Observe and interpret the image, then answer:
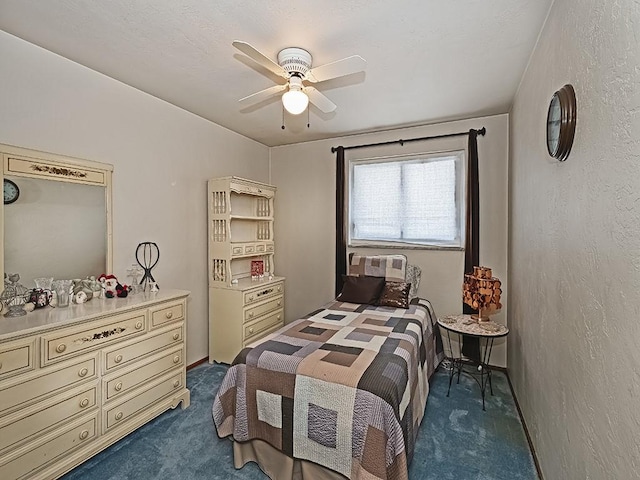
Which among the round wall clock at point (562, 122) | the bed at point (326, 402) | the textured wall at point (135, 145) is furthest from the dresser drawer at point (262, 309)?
the round wall clock at point (562, 122)

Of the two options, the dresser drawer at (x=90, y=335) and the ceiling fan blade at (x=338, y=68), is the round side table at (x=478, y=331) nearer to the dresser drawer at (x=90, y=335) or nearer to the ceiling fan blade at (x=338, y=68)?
the ceiling fan blade at (x=338, y=68)

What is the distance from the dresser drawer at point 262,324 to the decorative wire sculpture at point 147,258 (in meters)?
1.08

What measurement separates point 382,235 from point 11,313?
130 inches

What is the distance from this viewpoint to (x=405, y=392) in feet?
6.09

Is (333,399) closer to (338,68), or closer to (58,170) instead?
(338,68)

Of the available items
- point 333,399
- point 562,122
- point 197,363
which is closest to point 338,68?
point 562,122

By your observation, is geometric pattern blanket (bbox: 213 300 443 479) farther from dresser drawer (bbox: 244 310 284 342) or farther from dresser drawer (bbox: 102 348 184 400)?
dresser drawer (bbox: 244 310 284 342)

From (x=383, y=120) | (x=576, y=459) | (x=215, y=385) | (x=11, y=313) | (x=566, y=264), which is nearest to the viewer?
(x=576, y=459)

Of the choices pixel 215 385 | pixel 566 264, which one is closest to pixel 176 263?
pixel 215 385

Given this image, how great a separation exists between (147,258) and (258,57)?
6.61ft

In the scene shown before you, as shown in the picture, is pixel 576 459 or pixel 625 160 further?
pixel 576 459

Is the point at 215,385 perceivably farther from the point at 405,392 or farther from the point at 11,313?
the point at 405,392

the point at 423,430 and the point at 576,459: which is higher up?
the point at 576,459

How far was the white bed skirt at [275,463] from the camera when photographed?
5.69 feet
